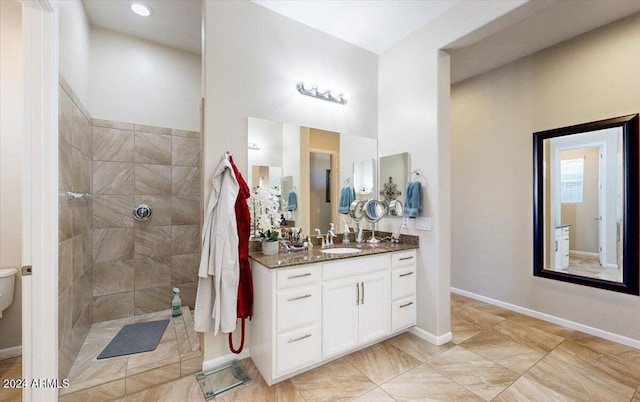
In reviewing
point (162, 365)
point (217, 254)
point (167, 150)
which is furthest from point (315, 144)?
point (162, 365)

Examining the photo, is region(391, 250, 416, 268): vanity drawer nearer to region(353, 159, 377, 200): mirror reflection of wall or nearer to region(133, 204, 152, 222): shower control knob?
region(353, 159, 377, 200): mirror reflection of wall

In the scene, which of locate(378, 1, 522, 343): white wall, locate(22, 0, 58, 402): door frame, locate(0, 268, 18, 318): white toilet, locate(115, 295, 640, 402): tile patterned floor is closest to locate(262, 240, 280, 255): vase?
locate(115, 295, 640, 402): tile patterned floor

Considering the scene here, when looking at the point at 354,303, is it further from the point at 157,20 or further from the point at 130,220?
the point at 157,20

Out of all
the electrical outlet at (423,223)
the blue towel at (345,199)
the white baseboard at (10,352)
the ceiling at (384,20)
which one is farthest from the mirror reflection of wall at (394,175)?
the white baseboard at (10,352)

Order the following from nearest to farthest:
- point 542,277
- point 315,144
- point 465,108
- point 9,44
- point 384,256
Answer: point 9,44, point 384,256, point 315,144, point 542,277, point 465,108

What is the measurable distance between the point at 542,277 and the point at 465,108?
226 cm

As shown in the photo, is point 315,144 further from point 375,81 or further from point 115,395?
point 115,395

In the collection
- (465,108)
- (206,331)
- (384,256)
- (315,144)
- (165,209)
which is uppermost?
(465,108)

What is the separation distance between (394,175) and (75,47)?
2.97 m

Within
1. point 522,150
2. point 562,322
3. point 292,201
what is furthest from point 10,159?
point 562,322

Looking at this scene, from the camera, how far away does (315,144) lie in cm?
267

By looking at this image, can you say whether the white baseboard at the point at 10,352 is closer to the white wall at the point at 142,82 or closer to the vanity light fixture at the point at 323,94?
the white wall at the point at 142,82

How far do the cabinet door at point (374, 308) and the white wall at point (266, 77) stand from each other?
1129mm

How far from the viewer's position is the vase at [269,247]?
217 cm
